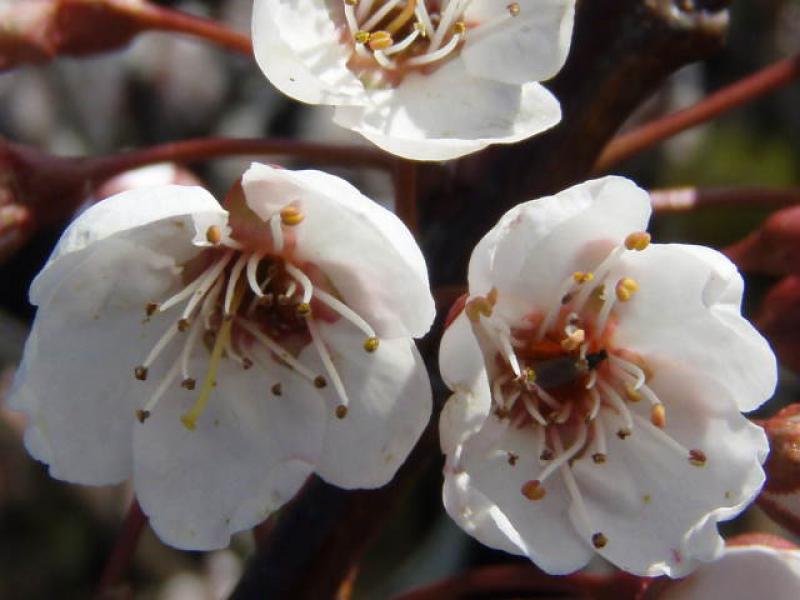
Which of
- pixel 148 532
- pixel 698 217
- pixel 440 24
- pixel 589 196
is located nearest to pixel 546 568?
pixel 589 196

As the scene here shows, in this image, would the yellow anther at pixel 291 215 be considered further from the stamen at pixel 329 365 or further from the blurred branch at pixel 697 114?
the blurred branch at pixel 697 114

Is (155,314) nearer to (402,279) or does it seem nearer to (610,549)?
(402,279)

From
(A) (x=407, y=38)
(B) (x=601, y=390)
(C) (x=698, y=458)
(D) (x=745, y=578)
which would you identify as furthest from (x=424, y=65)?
(D) (x=745, y=578)

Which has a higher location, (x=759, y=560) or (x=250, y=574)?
(x=759, y=560)

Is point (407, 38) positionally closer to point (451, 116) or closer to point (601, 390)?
point (451, 116)

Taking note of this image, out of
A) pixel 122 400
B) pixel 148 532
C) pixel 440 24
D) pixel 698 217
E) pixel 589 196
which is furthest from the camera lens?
pixel 698 217

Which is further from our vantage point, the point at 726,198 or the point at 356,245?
the point at 726,198

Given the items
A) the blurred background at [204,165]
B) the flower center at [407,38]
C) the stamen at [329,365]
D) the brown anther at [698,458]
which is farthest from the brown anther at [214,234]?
the blurred background at [204,165]
